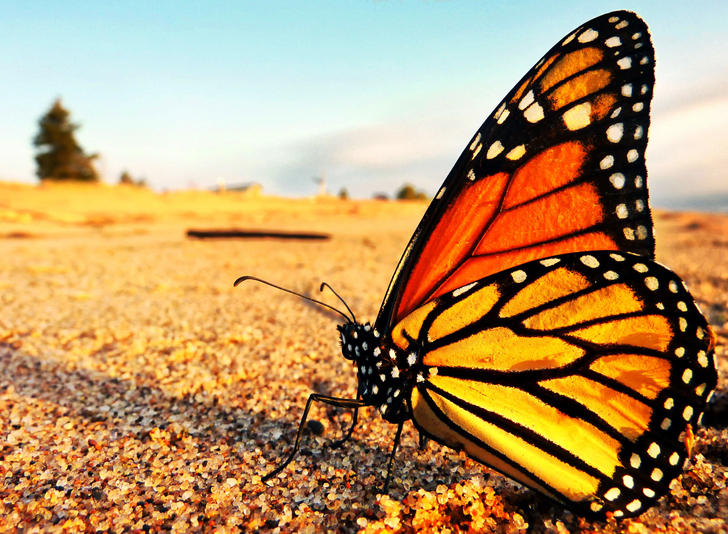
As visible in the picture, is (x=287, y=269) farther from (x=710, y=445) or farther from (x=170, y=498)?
(x=710, y=445)

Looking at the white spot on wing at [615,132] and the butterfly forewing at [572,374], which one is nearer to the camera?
the butterfly forewing at [572,374]

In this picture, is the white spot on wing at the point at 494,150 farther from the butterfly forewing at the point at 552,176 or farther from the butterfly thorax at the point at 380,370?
the butterfly thorax at the point at 380,370

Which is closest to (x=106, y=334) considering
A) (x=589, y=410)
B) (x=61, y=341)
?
(x=61, y=341)

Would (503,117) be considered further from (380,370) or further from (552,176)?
(380,370)

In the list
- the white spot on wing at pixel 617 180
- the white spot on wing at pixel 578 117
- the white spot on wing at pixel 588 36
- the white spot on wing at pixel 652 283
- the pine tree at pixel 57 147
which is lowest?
the white spot on wing at pixel 652 283

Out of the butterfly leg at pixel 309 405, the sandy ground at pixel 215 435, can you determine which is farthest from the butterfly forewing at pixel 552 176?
the sandy ground at pixel 215 435
